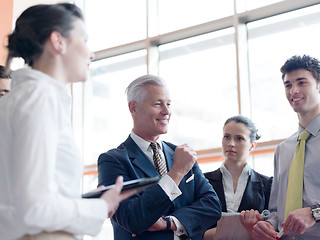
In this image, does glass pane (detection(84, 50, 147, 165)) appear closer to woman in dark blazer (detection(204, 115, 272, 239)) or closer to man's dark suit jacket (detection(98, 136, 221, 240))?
woman in dark blazer (detection(204, 115, 272, 239))

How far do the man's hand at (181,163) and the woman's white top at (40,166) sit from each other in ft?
3.09

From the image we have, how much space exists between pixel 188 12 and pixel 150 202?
445 centimetres

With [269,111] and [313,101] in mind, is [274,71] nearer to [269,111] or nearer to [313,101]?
[269,111]

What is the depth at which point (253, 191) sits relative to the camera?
3.35 meters

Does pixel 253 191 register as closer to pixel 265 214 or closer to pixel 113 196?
pixel 265 214

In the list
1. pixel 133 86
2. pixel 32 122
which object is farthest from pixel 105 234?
pixel 32 122

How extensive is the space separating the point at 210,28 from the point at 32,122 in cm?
503

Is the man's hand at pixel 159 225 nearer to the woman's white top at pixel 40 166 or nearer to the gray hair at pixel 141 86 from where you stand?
the gray hair at pixel 141 86

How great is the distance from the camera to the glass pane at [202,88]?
5859 mm

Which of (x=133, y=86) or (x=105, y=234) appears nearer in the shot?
(x=133, y=86)

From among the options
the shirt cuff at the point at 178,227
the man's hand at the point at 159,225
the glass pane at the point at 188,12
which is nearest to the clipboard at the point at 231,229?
the shirt cuff at the point at 178,227

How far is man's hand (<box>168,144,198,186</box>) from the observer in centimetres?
243

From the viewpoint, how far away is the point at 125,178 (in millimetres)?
2539

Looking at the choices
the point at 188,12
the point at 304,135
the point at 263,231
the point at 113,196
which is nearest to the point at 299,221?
the point at 263,231
